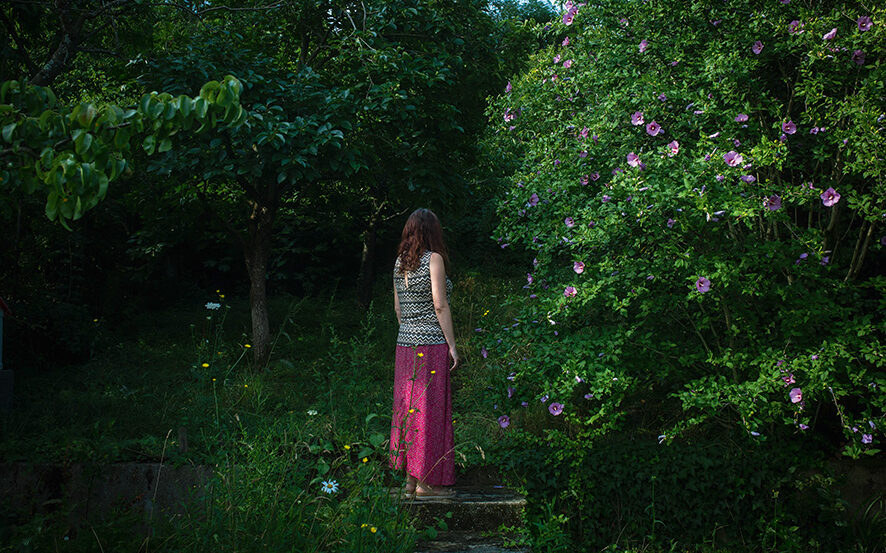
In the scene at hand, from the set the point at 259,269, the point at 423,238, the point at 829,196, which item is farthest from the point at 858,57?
the point at 259,269

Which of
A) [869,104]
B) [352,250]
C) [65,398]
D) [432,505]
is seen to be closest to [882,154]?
Result: [869,104]

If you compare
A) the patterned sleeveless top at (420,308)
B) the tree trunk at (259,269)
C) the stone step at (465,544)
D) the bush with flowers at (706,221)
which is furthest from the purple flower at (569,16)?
the tree trunk at (259,269)

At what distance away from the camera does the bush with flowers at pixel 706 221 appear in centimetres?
401

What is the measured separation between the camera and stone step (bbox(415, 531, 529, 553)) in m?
3.84

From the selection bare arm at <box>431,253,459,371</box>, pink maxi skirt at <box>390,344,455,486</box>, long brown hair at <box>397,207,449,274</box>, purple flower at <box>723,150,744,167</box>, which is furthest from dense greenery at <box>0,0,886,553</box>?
long brown hair at <box>397,207,449,274</box>

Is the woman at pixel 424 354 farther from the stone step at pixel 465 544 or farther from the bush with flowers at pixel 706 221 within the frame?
the bush with flowers at pixel 706 221

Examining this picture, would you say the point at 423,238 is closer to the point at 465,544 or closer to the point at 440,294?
the point at 440,294

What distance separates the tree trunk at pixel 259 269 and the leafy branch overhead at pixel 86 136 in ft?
18.8

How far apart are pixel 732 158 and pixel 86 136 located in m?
3.27

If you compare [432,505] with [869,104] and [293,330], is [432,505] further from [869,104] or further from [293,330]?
[293,330]

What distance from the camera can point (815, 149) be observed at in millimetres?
4395

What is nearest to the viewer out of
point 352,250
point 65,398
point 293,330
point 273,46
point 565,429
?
point 565,429

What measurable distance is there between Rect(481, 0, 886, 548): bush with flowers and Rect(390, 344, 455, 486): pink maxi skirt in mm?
447

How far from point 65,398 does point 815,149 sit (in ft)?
Result: 19.6
